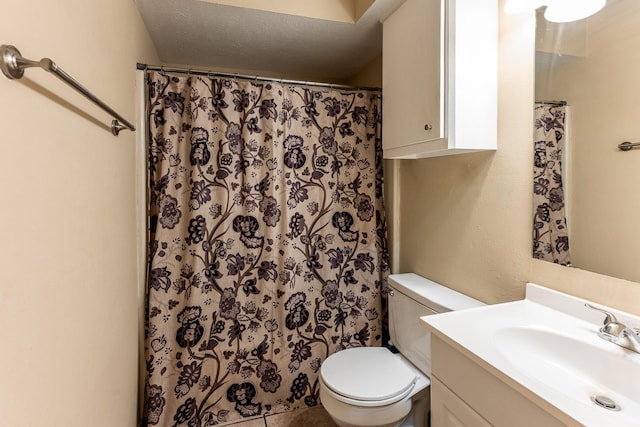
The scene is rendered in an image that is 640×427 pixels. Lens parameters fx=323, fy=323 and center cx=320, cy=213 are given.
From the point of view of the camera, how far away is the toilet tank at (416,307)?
4.71 feet

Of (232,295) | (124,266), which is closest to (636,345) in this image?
(232,295)

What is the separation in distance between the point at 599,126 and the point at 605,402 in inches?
30.2

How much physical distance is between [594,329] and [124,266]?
169cm

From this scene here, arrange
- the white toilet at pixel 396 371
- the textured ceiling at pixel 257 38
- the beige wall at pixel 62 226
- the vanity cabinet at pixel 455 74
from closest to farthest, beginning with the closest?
the beige wall at pixel 62 226, the vanity cabinet at pixel 455 74, the white toilet at pixel 396 371, the textured ceiling at pixel 257 38

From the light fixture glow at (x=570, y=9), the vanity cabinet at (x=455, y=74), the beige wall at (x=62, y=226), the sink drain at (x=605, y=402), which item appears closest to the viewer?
the beige wall at (x=62, y=226)

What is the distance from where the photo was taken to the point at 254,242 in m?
1.82

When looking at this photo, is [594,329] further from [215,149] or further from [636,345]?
[215,149]

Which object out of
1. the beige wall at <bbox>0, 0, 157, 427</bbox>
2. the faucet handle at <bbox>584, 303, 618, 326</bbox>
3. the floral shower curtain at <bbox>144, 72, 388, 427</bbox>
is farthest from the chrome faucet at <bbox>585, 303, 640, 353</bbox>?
the beige wall at <bbox>0, 0, 157, 427</bbox>

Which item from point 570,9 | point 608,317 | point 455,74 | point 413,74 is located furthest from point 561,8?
point 608,317

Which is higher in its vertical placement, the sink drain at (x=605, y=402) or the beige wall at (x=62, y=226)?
the beige wall at (x=62, y=226)

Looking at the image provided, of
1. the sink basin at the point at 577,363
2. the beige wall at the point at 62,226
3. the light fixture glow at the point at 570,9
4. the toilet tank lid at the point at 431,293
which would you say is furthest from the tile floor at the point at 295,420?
the light fixture glow at the point at 570,9

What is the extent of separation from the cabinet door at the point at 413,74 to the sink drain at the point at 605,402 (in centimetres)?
91

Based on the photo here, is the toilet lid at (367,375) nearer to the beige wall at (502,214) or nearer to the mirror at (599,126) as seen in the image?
the beige wall at (502,214)

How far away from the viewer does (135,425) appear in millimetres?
1580
